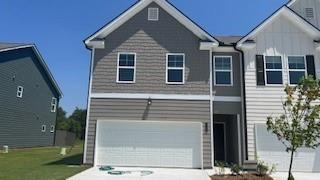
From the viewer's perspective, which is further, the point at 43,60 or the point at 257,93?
the point at 43,60

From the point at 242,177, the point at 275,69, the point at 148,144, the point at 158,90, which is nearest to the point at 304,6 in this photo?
the point at 275,69

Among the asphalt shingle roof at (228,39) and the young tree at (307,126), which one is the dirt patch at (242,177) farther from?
the asphalt shingle roof at (228,39)

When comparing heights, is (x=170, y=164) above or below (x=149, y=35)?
below

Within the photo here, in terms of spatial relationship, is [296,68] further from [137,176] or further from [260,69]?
[137,176]

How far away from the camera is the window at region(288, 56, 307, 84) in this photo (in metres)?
16.7

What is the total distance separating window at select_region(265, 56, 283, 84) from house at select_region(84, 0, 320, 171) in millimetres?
50

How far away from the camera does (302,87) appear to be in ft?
38.7

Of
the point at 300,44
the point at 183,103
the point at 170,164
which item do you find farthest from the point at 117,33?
the point at 300,44

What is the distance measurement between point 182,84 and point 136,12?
4.45 meters

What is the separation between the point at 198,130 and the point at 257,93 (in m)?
3.43

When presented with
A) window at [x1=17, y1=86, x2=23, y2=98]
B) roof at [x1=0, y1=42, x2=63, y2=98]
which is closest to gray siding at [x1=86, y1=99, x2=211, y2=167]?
roof at [x1=0, y1=42, x2=63, y2=98]

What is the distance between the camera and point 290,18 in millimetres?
17156

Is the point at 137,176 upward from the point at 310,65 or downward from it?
downward

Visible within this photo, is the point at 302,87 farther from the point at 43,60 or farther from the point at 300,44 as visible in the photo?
the point at 43,60
